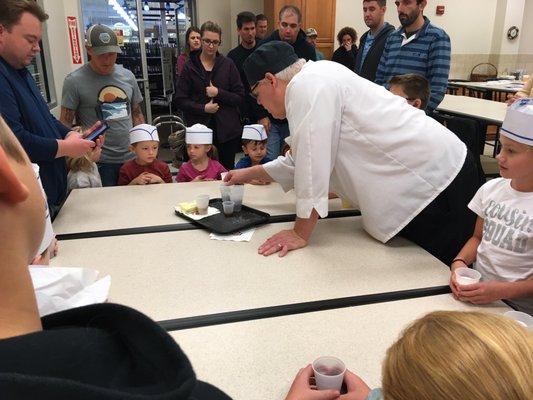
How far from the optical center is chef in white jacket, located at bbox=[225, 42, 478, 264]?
1538 mm

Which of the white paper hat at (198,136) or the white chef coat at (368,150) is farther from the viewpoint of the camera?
the white paper hat at (198,136)

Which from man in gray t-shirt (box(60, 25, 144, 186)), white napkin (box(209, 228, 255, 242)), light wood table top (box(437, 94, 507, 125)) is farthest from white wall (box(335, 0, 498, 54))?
white napkin (box(209, 228, 255, 242))

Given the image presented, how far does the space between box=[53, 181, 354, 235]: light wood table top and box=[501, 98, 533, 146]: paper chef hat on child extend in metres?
0.87

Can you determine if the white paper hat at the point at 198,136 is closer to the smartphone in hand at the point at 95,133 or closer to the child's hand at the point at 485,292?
the smartphone in hand at the point at 95,133

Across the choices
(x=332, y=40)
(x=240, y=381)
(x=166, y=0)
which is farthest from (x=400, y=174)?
(x=166, y=0)

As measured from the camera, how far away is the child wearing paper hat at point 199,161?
9.13 feet

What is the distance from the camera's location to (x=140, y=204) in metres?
2.14

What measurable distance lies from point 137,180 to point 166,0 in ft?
16.2

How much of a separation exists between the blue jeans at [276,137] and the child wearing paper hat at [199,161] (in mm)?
920

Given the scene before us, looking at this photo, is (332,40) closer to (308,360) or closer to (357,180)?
(357,180)

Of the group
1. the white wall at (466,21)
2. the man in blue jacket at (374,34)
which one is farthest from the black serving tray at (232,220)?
the white wall at (466,21)

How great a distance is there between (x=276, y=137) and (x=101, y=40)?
1.54 metres

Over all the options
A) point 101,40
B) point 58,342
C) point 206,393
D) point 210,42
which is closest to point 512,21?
point 210,42

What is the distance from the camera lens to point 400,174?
63.4 inches
